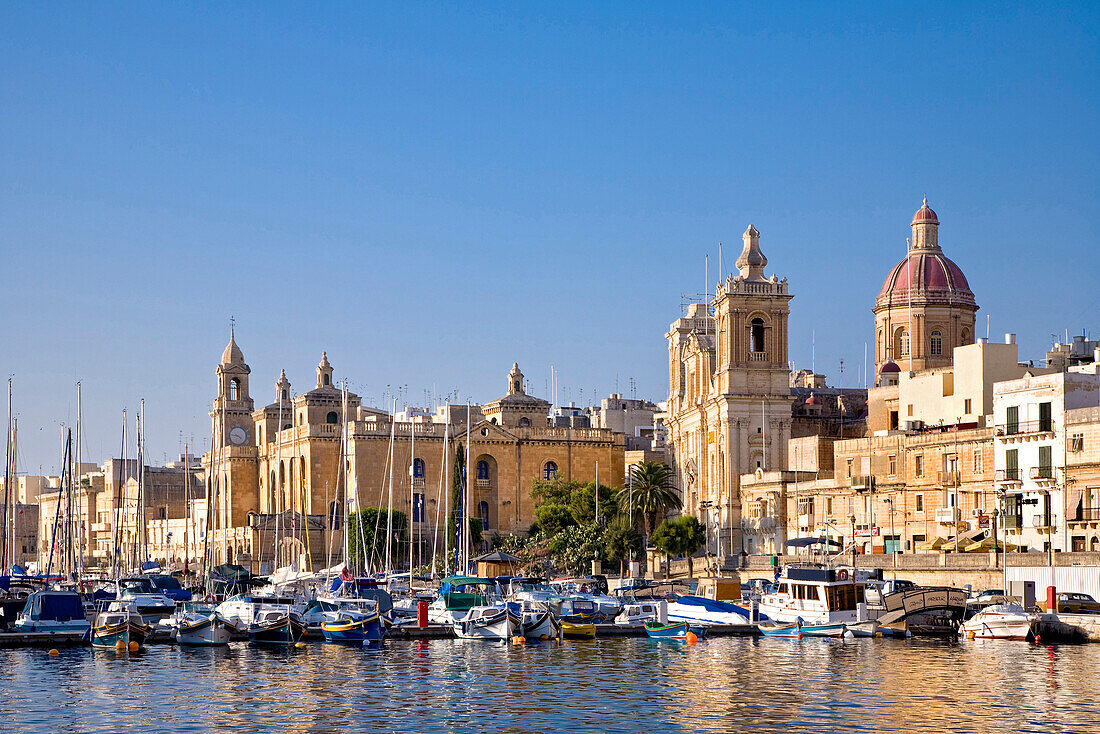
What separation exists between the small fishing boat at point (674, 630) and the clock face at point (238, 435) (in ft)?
250

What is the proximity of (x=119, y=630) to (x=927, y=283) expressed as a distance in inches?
2519

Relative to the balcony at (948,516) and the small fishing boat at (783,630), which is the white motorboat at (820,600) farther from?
the balcony at (948,516)

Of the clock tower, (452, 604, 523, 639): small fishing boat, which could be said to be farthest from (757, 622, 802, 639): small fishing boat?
the clock tower

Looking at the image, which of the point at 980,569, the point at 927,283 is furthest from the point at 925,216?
the point at 980,569

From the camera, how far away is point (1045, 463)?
65312mm

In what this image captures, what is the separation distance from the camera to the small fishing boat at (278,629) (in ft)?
181

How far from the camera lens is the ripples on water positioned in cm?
3719

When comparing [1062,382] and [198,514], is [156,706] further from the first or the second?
[198,514]

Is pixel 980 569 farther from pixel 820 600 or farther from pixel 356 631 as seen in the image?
pixel 356 631

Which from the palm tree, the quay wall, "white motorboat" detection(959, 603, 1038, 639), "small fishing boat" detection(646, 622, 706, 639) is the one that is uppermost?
the palm tree

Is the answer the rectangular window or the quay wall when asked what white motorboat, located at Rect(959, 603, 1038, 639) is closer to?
the quay wall

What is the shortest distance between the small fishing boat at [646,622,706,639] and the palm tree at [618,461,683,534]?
104 feet

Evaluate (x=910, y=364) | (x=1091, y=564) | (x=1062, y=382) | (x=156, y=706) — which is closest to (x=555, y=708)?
(x=156, y=706)

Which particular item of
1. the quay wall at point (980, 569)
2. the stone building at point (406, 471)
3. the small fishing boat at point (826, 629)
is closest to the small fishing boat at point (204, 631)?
the small fishing boat at point (826, 629)
